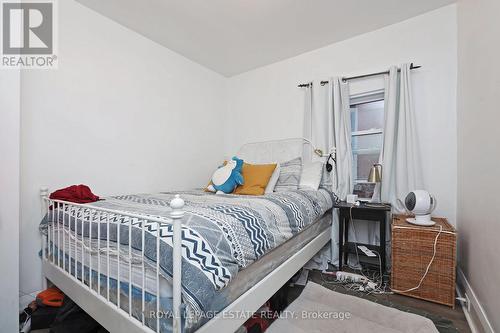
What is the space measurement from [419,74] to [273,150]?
1.71 m

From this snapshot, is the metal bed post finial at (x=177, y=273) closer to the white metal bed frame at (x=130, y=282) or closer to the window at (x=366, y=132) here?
the white metal bed frame at (x=130, y=282)

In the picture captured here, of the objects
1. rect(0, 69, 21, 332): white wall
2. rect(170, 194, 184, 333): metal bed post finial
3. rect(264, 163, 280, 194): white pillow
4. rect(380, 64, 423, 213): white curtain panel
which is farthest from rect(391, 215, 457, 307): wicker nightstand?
rect(0, 69, 21, 332): white wall

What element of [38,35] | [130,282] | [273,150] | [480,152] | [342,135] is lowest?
[130,282]

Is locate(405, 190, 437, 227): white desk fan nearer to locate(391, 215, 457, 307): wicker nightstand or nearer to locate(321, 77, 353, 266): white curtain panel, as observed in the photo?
locate(391, 215, 457, 307): wicker nightstand

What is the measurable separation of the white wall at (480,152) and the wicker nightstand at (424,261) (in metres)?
0.13

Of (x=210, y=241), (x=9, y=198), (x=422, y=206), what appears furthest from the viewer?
(x=422, y=206)

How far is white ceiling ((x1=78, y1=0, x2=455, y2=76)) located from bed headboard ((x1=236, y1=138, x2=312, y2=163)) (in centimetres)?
114

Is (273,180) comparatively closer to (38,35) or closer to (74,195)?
(74,195)

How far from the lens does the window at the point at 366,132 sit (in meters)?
2.52

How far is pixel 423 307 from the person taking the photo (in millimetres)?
1652

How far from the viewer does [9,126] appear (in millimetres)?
1428

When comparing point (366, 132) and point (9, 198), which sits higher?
point (366, 132)

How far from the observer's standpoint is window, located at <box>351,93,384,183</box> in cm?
252

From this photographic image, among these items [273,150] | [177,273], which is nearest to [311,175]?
[273,150]
